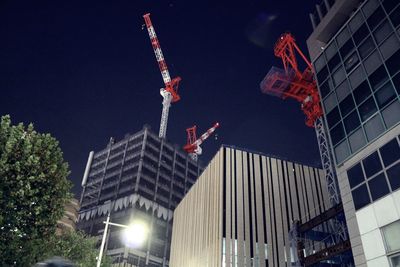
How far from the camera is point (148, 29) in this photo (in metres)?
123

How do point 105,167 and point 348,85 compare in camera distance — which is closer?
point 348,85

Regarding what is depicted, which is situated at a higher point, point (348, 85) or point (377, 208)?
point (348, 85)

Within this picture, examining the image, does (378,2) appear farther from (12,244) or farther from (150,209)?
(150,209)

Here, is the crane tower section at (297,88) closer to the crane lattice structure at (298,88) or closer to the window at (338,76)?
the crane lattice structure at (298,88)

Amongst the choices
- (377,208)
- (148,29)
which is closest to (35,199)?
(377,208)

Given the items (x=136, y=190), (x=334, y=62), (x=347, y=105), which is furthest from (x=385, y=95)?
(x=136, y=190)

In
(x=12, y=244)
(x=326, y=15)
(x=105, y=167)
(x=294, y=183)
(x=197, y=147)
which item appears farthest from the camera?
(x=197, y=147)

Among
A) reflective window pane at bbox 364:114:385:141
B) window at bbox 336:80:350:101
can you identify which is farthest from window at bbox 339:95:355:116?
reflective window pane at bbox 364:114:385:141

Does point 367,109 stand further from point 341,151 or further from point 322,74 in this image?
point 322,74

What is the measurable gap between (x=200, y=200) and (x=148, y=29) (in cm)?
8852

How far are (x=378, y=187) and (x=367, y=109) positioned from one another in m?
5.56

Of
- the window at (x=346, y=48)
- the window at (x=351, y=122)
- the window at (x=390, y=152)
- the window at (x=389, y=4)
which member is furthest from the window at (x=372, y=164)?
the window at (x=389, y=4)

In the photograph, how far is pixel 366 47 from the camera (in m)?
24.3

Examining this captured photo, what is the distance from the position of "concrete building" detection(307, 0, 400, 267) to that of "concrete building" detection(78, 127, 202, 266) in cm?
7698
